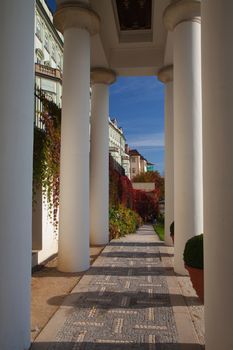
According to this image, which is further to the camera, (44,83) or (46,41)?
(46,41)

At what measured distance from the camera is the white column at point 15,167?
3059 mm

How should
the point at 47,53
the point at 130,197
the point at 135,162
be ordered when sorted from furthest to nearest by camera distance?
the point at 135,162
the point at 47,53
the point at 130,197

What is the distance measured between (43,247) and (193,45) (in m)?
5.60

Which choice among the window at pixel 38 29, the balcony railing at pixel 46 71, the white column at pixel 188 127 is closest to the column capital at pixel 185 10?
the white column at pixel 188 127

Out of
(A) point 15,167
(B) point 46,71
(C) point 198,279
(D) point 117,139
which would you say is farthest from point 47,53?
(D) point 117,139

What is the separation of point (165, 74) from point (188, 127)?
4.81 metres

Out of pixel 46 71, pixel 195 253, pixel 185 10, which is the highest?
pixel 46 71

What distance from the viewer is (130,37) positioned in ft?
35.5

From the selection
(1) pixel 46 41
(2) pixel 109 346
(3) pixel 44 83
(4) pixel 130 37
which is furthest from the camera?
(1) pixel 46 41

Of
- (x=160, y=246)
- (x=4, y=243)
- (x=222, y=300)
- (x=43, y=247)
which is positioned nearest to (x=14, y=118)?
(x=4, y=243)

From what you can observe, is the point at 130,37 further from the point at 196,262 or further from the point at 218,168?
the point at 218,168

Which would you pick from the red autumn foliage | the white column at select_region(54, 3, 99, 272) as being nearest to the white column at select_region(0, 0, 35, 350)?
the white column at select_region(54, 3, 99, 272)

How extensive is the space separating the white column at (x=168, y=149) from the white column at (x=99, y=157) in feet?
6.08

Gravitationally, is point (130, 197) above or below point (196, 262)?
above
